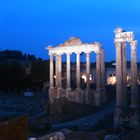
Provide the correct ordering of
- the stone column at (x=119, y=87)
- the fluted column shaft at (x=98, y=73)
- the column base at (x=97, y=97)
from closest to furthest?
the stone column at (x=119, y=87), the column base at (x=97, y=97), the fluted column shaft at (x=98, y=73)

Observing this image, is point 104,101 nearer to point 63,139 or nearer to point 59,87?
point 59,87

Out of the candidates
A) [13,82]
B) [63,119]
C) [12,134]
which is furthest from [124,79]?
[13,82]

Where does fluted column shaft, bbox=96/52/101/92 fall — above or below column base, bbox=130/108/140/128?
above

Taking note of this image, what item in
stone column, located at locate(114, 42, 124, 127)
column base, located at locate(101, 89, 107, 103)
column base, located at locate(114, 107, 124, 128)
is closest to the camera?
column base, located at locate(114, 107, 124, 128)

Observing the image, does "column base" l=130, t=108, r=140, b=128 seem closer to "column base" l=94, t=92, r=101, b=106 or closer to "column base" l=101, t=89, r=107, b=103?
"column base" l=94, t=92, r=101, b=106

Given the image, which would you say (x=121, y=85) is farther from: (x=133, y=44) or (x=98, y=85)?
(x=98, y=85)

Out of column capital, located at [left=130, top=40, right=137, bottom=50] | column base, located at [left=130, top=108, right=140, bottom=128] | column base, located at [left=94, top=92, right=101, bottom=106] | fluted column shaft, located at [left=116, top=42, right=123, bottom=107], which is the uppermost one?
column capital, located at [left=130, top=40, right=137, bottom=50]

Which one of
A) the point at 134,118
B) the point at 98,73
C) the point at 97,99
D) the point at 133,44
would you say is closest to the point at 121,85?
the point at 134,118

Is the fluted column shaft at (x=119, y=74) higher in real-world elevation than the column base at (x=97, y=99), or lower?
higher

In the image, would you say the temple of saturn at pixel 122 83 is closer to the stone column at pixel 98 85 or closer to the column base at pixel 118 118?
the column base at pixel 118 118

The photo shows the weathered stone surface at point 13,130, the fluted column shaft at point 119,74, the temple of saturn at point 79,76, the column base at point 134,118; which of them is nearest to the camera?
the weathered stone surface at point 13,130

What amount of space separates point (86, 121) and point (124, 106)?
9.42 metres

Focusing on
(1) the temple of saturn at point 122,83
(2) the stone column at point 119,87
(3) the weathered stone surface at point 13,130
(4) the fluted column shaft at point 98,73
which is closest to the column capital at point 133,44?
(1) the temple of saturn at point 122,83

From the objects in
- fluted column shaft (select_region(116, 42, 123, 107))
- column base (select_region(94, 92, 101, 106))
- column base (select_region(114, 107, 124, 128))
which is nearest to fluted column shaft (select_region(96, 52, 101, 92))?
column base (select_region(94, 92, 101, 106))
